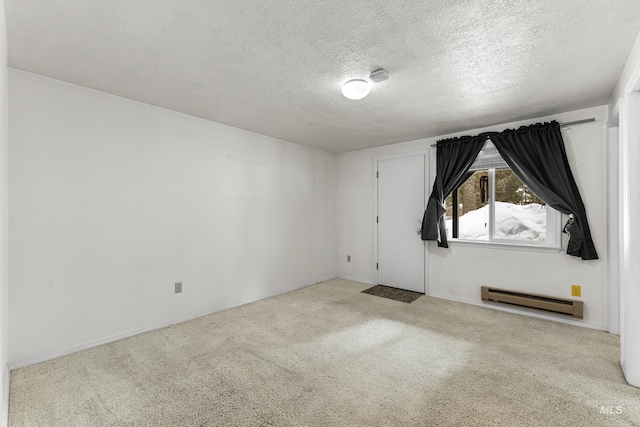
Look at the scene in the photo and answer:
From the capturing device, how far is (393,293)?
4.43m

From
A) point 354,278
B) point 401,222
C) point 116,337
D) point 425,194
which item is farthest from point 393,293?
point 116,337

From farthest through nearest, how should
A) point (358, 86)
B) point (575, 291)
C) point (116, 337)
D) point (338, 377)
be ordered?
1. point (575, 291)
2. point (116, 337)
3. point (358, 86)
4. point (338, 377)

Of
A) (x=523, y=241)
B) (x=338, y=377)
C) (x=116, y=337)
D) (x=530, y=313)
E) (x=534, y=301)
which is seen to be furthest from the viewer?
(x=523, y=241)

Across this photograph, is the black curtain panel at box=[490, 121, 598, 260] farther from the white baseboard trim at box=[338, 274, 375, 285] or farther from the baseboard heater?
the white baseboard trim at box=[338, 274, 375, 285]

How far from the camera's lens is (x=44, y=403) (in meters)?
1.91

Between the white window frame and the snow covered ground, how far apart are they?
0.05 m

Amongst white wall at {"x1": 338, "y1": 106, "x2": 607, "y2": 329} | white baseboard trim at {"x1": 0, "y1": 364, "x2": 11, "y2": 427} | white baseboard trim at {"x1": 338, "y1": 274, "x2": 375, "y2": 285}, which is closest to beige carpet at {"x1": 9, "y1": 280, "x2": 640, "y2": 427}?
white baseboard trim at {"x1": 0, "y1": 364, "x2": 11, "y2": 427}

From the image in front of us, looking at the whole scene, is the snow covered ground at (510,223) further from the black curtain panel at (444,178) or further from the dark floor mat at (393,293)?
the dark floor mat at (393,293)

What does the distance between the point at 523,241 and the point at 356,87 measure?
287cm

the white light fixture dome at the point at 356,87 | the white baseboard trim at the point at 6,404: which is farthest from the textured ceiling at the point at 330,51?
the white baseboard trim at the point at 6,404

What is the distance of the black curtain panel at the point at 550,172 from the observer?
3111mm

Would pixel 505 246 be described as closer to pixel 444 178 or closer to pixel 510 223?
pixel 510 223

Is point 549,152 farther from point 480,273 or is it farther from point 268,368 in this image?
point 268,368

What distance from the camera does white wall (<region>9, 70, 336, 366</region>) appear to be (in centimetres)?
238
